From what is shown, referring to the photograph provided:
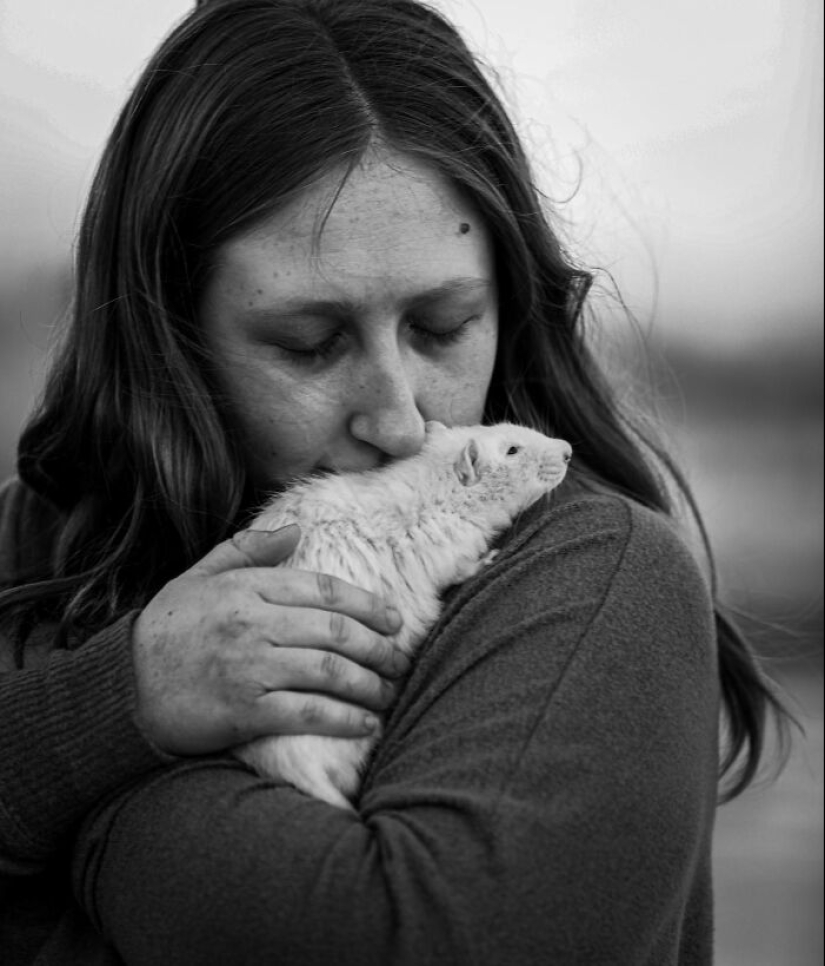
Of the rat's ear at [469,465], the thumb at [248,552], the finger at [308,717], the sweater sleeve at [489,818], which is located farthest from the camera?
the rat's ear at [469,465]

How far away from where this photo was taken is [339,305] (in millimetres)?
1280

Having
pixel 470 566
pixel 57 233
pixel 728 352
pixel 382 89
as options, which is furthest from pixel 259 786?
pixel 728 352

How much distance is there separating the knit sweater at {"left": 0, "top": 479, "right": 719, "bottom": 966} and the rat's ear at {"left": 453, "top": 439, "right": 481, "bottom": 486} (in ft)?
0.74

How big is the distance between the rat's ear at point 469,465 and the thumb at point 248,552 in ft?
1.03

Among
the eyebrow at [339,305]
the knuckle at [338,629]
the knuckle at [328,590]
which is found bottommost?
the knuckle at [338,629]

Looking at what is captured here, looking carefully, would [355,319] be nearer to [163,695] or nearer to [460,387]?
[460,387]

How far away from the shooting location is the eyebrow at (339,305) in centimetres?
128

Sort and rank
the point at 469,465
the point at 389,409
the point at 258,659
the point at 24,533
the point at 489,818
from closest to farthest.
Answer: the point at 489,818
the point at 258,659
the point at 389,409
the point at 469,465
the point at 24,533

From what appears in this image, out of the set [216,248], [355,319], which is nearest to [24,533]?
[216,248]

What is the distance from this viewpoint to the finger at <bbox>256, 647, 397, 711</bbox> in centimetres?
109

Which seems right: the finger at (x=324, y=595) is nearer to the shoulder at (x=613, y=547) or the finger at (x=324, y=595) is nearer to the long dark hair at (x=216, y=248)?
the shoulder at (x=613, y=547)

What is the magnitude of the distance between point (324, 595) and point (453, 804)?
0.94 ft

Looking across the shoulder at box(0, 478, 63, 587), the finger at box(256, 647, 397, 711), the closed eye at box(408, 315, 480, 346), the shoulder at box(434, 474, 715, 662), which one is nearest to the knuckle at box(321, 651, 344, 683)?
the finger at box(256, 647, 397, 711)

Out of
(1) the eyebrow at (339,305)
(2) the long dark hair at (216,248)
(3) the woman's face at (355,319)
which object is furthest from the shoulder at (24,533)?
(1) the eyebrow at (339,305)
